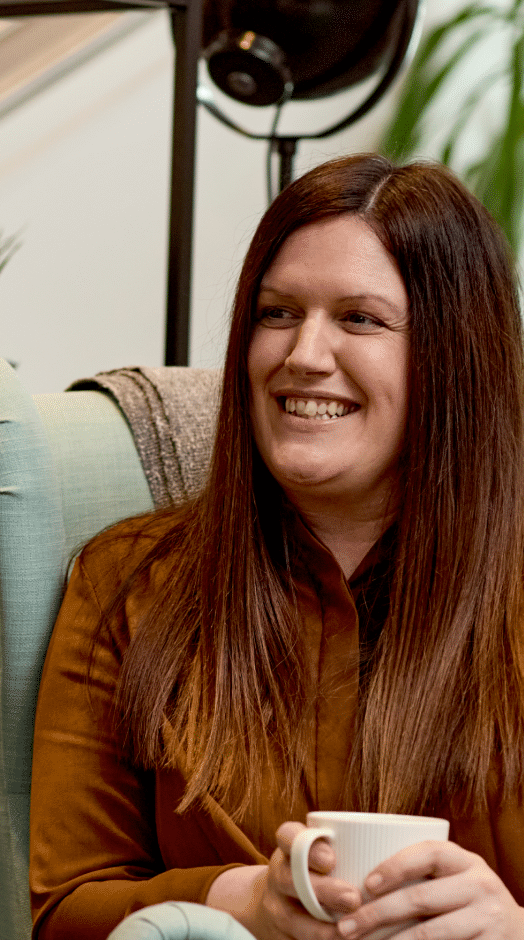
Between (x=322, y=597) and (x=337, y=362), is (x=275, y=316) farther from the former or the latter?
(x=322, y=597)

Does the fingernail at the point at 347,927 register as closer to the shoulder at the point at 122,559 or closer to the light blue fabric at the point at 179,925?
the light blue fabric at the point at 179,925

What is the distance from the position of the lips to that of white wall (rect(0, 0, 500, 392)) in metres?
1.39

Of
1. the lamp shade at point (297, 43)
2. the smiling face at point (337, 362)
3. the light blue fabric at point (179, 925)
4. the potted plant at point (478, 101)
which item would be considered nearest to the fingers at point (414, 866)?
the light blue fabric at point (179, 925)

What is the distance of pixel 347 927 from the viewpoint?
29.0 inches

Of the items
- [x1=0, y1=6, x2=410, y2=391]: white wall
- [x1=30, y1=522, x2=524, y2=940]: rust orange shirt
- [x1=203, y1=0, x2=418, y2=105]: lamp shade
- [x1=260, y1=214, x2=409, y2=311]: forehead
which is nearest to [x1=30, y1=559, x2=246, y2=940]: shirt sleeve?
[x1=30, y1=522, x2=524, y2=940]: rust orange shirt

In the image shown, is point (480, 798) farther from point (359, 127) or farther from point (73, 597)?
point (359, 127)

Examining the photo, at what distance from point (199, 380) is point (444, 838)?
0.73m

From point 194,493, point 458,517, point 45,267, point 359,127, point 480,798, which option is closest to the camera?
point 480,798

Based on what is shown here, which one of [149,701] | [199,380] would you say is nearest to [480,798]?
[149,701]

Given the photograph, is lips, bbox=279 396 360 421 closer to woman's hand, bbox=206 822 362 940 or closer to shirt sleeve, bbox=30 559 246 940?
shirt sleeve, bbox=30 559 246 940

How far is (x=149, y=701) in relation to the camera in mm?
1001

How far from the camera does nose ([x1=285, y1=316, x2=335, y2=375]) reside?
3.30 ft

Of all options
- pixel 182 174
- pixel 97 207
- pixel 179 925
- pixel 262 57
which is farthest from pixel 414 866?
pixel 97 207

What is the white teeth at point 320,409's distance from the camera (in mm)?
1032
